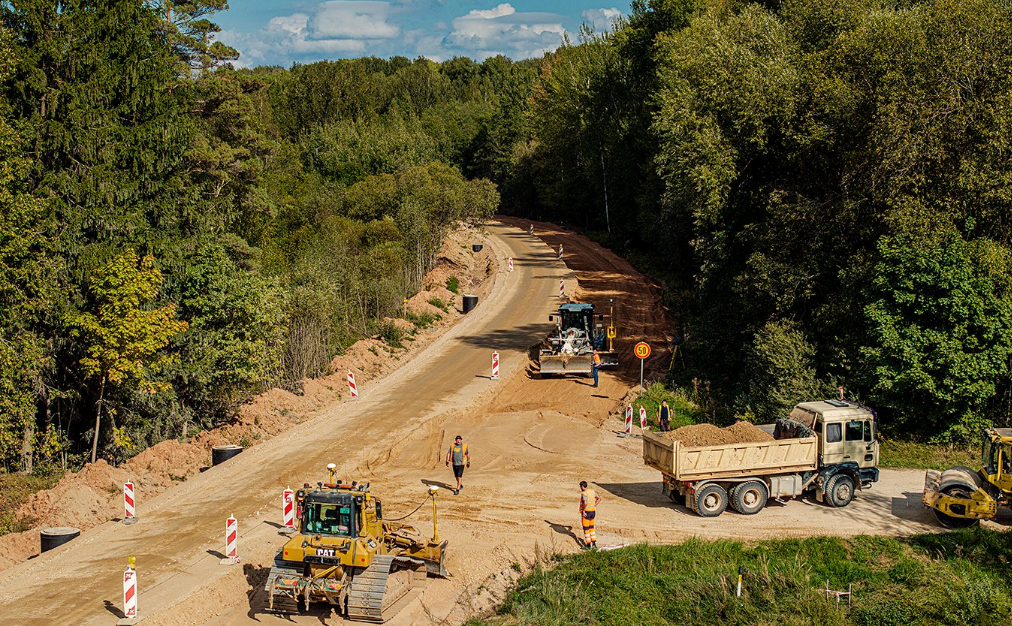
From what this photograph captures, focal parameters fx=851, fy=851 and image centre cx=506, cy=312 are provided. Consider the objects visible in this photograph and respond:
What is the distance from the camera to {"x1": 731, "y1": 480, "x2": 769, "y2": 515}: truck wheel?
798 inches

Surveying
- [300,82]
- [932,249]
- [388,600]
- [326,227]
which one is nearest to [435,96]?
[300,82]

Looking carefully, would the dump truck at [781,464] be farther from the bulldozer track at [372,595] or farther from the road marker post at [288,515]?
the road marker post at [288,515]

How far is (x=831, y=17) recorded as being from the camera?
110 ft

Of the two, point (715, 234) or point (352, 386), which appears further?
point (715, 234)

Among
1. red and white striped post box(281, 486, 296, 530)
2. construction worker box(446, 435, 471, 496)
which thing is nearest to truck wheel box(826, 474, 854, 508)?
construction worker box(446, 435, 471, 496)

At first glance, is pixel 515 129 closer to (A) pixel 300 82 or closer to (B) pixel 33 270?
(A) pixel 300 82

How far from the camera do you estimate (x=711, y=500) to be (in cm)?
2042

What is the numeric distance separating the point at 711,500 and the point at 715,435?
158 centimetres

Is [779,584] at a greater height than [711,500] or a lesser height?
lesser

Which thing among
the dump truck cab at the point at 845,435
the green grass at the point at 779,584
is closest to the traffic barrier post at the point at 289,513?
the green grass at the point at 779,584

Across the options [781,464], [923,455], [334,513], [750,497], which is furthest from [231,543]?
[923,455]

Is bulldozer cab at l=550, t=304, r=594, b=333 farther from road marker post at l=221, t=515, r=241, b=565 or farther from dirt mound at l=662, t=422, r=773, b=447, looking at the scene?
road marker post at l=221, t=515, r=241, b=565

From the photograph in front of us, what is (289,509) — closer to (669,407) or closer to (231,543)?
(231,543)

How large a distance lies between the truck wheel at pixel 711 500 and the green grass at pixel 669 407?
8.90m
